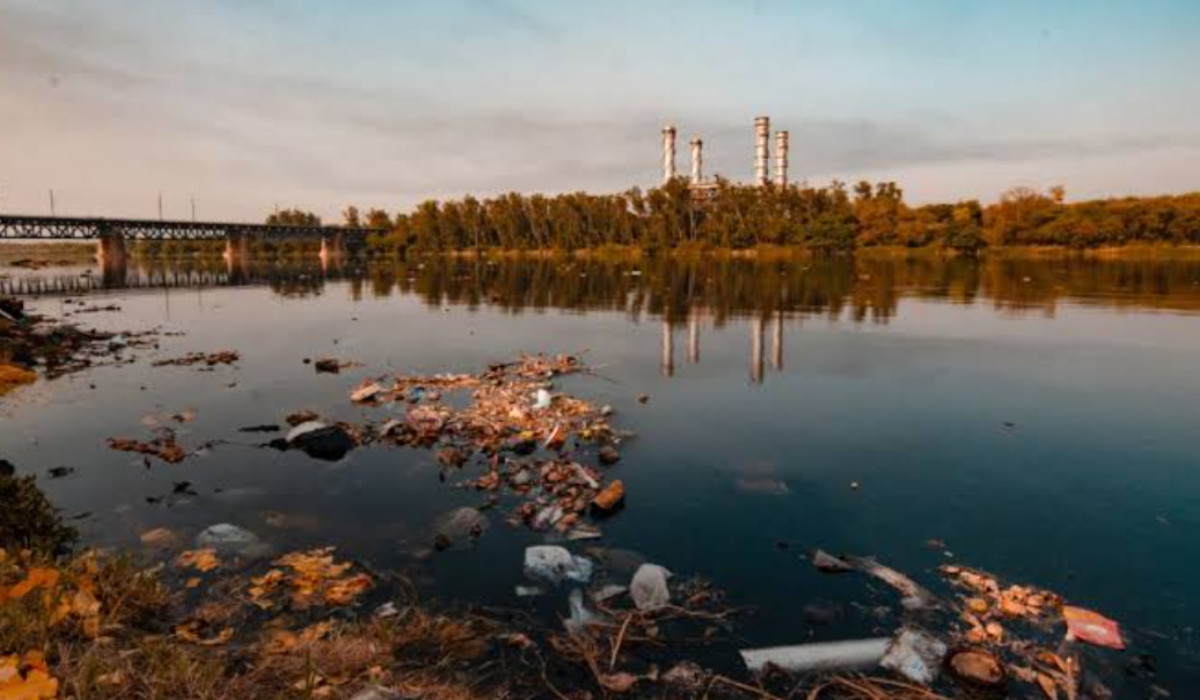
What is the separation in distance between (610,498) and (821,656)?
12.7 feet

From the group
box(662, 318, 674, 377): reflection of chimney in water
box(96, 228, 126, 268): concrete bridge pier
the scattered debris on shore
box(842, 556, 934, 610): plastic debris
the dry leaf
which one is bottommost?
the dry leaf

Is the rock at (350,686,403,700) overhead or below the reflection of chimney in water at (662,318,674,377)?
below

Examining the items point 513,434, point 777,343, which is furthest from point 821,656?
point 777,343

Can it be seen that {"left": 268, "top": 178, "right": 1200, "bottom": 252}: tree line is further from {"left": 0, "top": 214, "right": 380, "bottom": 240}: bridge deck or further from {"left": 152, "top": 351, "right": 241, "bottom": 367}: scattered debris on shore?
{"left": 152, "top": 351, "right": 241, "bottom": 367}: scattered debris on shore

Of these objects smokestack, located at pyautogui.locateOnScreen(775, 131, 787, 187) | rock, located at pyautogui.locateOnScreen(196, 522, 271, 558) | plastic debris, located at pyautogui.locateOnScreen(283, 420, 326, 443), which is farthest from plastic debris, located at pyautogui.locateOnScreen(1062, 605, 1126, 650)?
smokestack, located at pyautogui.locateOnScreen(775, 131, 787, 187)

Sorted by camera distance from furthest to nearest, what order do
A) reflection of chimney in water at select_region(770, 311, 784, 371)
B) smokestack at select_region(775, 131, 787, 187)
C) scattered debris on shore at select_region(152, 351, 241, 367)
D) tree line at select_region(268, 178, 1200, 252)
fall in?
1. smokestack at select_region(775, 131, 787, 187)
2. tree line at select_region(268, 178, 1200, 252)
3. scattered debris on shore at select_region(152, 351, 241, 367)
4. reflection of chimney in water at select_region(770, 311, 784, 371)

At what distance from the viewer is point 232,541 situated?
826 cm

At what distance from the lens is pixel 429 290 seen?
176 ft

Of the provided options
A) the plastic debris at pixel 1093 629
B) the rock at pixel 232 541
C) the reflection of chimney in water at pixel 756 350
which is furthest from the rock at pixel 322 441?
the plastic debris at pixel 1093 629

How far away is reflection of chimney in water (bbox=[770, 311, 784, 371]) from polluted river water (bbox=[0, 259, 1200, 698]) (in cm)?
15

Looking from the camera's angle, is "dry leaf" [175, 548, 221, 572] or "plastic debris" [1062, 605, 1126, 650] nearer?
"plastic debris" [1062, 605, 1126, 650]

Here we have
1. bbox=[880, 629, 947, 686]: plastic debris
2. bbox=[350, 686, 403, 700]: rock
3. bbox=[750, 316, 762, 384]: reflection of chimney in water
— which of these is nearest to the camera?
bbox=[350, 686, 403, 700]: rock

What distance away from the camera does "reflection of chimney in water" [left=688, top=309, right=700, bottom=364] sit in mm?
20844

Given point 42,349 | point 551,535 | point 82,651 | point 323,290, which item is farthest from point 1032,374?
point 323,290
